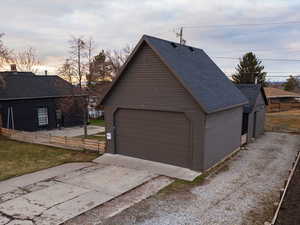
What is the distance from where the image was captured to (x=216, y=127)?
10891mm

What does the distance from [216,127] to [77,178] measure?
22.1 feet

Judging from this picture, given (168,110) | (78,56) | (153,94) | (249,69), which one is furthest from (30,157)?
(249,69)

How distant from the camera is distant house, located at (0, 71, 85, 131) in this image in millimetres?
18891

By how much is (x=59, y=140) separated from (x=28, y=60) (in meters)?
28.2

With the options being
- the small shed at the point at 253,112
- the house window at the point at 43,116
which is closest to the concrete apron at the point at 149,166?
the small shed at the point at 253,112

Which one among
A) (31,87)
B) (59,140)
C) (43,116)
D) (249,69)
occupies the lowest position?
(59,140)

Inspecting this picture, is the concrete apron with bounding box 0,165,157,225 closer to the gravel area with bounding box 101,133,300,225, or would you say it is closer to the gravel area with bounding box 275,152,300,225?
the gravel area with bounding box 101,133,300,225

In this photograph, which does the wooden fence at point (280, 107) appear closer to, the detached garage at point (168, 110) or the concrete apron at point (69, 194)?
the detached garage at point (168, 110)

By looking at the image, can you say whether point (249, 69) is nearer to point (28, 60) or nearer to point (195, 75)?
point (195, 75)

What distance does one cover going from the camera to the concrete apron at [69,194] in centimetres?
665

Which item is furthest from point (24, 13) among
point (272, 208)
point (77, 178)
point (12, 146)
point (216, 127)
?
point (272, 208)

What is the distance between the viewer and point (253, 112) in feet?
55.8

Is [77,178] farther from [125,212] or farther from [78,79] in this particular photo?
[78,79]

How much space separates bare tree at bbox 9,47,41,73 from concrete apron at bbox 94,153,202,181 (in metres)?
31.3
